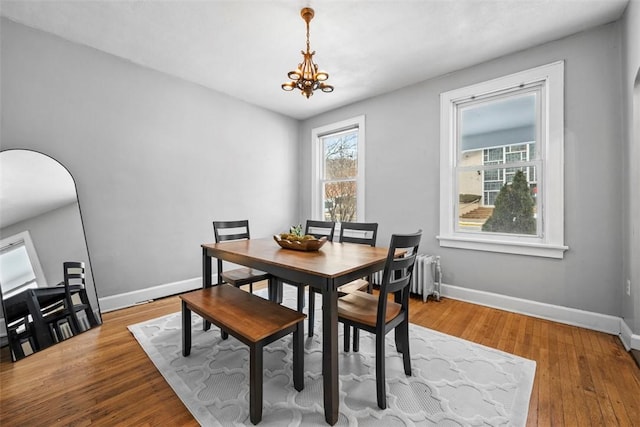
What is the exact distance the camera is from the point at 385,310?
1.49m

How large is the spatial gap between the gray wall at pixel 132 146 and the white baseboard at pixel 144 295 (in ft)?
0.21

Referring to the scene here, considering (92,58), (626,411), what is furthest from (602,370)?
(92,58)

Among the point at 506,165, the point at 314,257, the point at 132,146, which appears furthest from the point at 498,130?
the point at 132,146

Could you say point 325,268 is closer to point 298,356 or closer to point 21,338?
point 298,356

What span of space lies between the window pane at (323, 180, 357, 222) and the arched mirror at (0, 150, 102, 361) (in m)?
3.17

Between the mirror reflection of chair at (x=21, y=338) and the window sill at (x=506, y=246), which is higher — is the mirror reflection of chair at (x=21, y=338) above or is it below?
below

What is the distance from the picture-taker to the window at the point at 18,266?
6.93ft

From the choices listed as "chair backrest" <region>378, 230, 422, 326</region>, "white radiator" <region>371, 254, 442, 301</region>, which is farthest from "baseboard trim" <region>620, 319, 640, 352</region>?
"chair backrest" <region>378, 230, 422, 326</region>

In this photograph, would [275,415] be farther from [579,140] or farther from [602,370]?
[579,140]

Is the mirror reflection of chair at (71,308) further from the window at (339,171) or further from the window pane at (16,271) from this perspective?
the window at (339,171)

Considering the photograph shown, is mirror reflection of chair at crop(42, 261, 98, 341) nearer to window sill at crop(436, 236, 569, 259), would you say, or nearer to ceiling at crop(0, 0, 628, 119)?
ceiling at crop(0, 0, 628, 119)

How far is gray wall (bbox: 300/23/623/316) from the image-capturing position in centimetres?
236

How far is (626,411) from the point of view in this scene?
57.8 inches

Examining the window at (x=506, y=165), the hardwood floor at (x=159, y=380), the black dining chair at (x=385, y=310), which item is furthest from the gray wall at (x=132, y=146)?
the window at (x=506, y=165)
